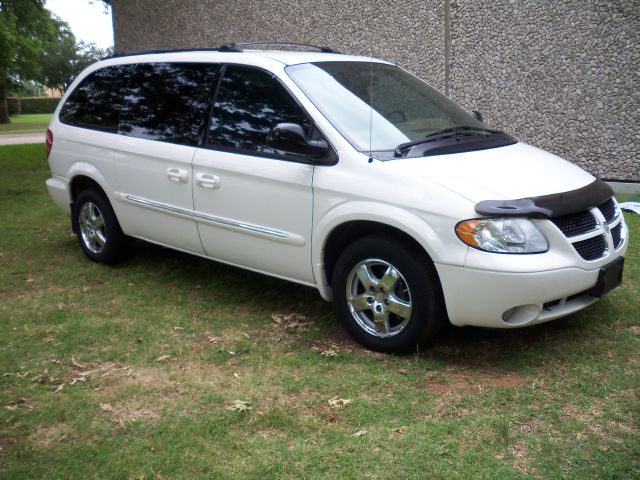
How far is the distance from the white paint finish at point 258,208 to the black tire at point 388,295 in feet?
1.15

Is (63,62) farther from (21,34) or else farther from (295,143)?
(295,143)

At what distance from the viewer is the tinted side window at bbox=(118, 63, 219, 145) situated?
5613 millimetres

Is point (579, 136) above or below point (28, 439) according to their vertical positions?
above

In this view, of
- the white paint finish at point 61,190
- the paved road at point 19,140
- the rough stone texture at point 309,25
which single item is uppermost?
the rough stone texture at point 309,25

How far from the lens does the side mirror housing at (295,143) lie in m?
4.64

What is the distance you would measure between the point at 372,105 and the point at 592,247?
1723 millimetres

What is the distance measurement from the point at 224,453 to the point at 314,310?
7.13 feet

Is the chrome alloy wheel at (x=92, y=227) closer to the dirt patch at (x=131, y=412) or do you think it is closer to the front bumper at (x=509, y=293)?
the dirt patch at (x=131, y=412)

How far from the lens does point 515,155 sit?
4.89 metres

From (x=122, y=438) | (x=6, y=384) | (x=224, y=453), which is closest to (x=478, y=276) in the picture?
(x=224, y=453)

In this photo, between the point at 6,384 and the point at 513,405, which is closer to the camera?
the point at 513,405

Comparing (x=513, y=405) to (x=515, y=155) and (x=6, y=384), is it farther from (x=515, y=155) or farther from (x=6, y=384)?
(x=6, y=384)

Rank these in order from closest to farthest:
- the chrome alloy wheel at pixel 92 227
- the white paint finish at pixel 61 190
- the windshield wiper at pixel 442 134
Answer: the windshield wiper at pixel 442 134, the chrome alloy wheel at pixel 92 227, the white paint finish at pixel 61 190

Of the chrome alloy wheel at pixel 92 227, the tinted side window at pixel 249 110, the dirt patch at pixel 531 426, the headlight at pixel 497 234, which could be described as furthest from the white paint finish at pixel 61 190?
the dirt patch at pixel 531 426
